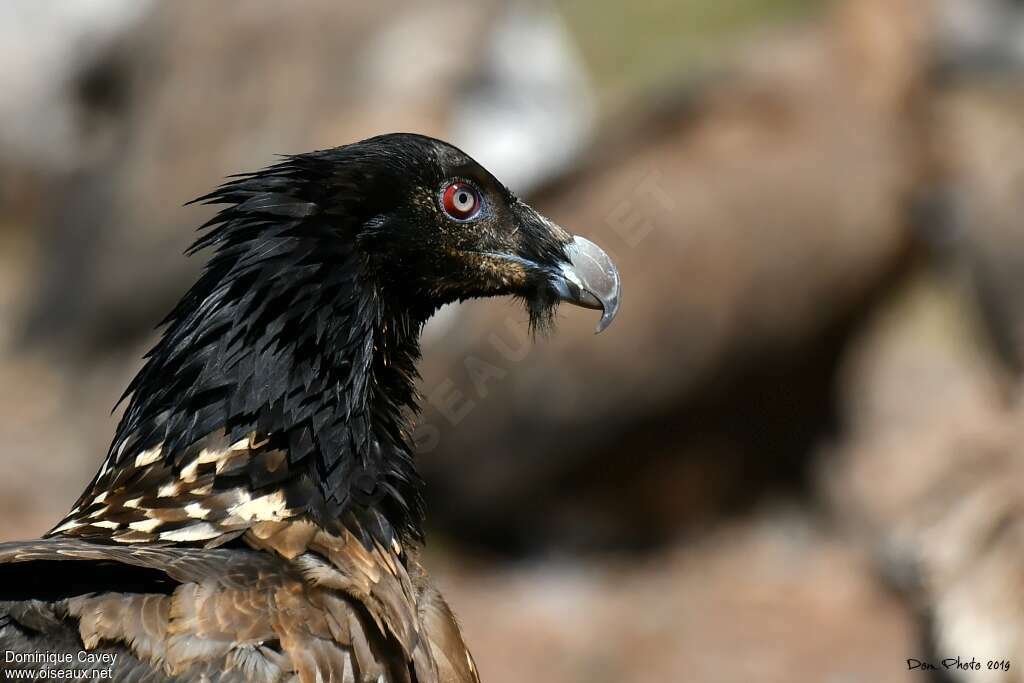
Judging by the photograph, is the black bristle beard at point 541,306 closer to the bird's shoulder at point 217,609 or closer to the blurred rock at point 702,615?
the bird's shoulder at point 217,609

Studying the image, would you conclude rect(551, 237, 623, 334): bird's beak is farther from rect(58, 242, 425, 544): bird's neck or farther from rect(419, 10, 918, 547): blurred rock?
rect(419, 10, 918, 547): blurred rock

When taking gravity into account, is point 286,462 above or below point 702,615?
below

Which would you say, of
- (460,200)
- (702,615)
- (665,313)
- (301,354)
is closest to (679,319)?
(665,313)

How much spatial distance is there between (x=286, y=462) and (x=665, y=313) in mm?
5590

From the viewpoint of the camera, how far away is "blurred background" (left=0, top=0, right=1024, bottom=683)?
8.10 m

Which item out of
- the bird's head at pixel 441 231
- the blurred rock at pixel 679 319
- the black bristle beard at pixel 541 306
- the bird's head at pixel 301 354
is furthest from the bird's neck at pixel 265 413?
the blurred rock at pixel 679 319

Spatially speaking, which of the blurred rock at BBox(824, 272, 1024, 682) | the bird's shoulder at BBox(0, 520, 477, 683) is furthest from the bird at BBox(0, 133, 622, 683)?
the blurred rock at BBox(824, 272, 1024, 682)

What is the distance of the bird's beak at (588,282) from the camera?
135 inches

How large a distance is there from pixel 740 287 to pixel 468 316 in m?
1.75

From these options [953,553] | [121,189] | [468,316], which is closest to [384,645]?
[953,553]

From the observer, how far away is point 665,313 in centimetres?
829

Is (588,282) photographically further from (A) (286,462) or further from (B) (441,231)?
(A) (286,462)

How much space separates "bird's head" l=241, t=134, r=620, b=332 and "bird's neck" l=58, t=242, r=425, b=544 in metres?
0.13

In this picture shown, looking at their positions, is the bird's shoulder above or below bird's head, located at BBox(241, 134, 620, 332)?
below
